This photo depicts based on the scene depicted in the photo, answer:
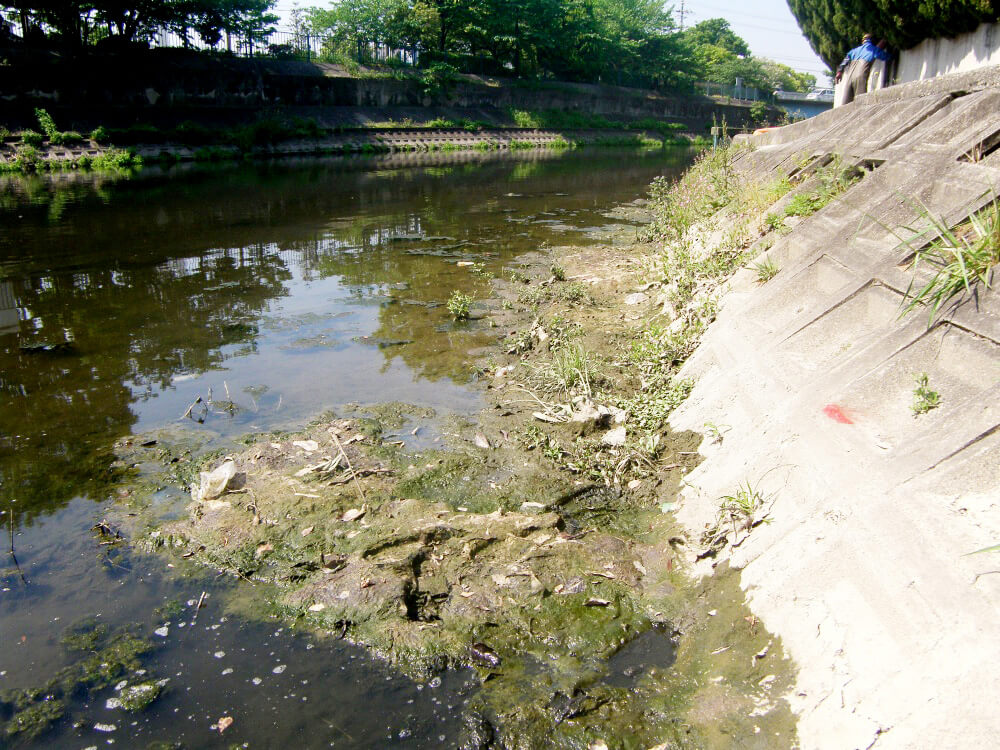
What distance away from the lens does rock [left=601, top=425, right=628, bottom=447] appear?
4.97m

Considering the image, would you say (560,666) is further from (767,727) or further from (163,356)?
(163,356)

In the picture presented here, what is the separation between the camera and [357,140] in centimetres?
3550

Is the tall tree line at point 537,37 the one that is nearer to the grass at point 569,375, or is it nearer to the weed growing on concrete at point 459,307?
the weed growing on concrete at point 459,307

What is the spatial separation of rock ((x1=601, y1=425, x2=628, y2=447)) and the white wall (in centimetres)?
835

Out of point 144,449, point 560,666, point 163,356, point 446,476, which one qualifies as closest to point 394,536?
point 446,476

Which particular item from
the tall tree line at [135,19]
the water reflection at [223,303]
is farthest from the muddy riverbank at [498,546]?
the tall tree line at [135,19]

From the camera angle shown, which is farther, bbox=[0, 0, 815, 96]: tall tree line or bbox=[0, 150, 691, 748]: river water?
bbox=[0, 0, 815, 96]: tall tree line

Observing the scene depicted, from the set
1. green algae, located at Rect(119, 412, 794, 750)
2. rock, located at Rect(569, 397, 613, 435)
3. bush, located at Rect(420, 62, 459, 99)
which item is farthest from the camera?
bush, located at Rect(420, 62, 459, 99)

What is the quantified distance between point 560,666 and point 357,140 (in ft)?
116

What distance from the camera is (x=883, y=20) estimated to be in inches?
523

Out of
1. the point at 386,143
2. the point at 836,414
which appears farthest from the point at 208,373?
the point at 386,143

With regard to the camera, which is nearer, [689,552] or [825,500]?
[825,500]

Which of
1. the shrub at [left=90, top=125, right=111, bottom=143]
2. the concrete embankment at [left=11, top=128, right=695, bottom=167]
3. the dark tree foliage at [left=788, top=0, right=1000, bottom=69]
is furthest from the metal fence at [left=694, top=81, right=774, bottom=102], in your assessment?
the shrub at [left=90, top=125, right=111, bottom=143]

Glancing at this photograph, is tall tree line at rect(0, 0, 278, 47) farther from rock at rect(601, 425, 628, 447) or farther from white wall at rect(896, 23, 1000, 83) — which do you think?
rock at rect(601, 425, 628, 447)
